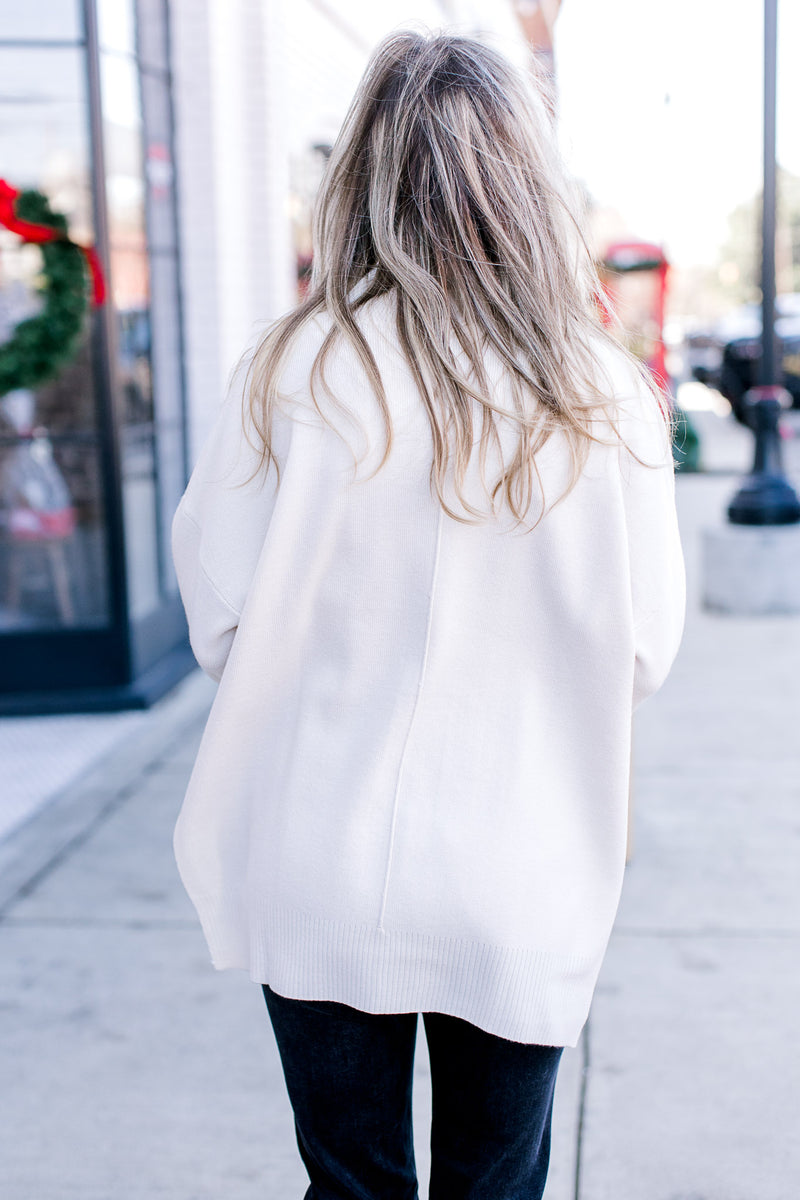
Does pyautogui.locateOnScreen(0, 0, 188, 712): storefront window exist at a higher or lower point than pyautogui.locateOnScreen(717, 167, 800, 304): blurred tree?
lower

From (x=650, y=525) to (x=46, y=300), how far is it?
4520 mm

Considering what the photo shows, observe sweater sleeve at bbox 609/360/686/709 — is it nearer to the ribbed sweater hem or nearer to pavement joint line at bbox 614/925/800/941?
the ribbed sweater hem

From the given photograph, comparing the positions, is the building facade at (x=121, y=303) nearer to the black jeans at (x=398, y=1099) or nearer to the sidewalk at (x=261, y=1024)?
the sidewalk at (x=261, y=1024)

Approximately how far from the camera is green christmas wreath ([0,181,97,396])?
213 inches

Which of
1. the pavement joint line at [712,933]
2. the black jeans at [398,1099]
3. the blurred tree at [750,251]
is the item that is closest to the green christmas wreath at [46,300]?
the pavement joint line at [712,933]

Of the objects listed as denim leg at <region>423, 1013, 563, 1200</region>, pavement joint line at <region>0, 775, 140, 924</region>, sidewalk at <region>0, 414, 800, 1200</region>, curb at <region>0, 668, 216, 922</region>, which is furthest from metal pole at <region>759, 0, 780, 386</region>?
denim leg at <region>423, 1013, 563, 1200</region>

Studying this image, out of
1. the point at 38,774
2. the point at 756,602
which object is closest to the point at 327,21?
the point at 756,602

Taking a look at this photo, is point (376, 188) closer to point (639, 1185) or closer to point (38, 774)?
point (639, 1185)

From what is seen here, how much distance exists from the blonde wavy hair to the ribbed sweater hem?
1.60 ft

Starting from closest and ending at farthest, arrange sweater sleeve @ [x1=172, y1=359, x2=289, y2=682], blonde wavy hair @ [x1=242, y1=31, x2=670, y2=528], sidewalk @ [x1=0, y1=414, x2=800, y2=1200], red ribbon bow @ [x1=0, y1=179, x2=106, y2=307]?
blonde wavy hair @ [x1=242, y1=31, x2=670, y2=528]
sweater sleeve @ [x1=172, y1=359, x2=289, y2=682]
sidewalk @ [x1=0, y1=414, x2=800, y2=1200]
red ribbon bow @ [x1=0, y1=179, x2=106, y2=307]

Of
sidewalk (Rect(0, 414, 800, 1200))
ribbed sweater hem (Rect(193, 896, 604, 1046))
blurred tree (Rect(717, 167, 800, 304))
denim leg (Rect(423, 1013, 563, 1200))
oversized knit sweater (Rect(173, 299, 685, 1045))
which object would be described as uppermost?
blurred tree (Rect(717, 167, 800, 304))

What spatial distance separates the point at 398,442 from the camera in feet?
4.66

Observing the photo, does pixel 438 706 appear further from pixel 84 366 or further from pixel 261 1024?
pixel 84 366

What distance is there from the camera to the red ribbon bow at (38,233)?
5.34 meters
